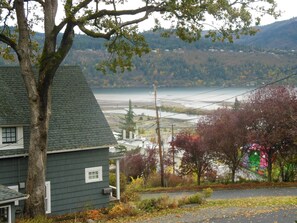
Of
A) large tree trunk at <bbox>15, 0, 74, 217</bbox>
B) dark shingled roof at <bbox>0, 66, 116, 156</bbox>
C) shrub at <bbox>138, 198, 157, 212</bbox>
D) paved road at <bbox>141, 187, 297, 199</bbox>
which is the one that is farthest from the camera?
paved road at <bbox>141, 187, 297, 199</bbox>

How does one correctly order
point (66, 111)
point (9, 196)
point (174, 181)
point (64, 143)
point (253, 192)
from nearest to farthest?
point (9, 196) < point (64, 143) < point (66, 111) < point (253, 192) < point (174, 181)

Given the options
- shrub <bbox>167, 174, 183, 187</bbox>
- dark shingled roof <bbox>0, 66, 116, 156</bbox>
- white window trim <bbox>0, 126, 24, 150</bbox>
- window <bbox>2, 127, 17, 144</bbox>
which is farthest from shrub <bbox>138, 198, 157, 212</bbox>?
shrub <bbox>167, 174, 183, 187</bbox>

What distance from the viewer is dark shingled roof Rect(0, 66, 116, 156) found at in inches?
746

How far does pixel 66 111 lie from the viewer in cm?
2058

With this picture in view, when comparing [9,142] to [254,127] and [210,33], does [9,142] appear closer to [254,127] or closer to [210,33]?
[210,33]

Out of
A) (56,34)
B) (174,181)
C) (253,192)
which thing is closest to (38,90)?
(56,34)

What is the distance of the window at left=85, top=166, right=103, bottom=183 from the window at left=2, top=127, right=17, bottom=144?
375 centimetres

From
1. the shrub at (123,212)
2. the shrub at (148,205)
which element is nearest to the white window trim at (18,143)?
the shrub at (123,212)

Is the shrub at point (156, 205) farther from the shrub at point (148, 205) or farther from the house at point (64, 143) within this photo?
the house at point (64, 143)

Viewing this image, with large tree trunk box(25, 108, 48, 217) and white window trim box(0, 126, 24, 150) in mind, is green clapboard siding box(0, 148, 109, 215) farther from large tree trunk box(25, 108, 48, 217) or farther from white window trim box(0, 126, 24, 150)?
large tree trunk box(25, 108, 48, 217)

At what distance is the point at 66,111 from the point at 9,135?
3.22 m

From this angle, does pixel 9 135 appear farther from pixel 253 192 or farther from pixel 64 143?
pixel 253 192

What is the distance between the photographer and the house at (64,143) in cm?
1814

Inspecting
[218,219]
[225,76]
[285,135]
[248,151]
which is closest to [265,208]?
[218,219]
